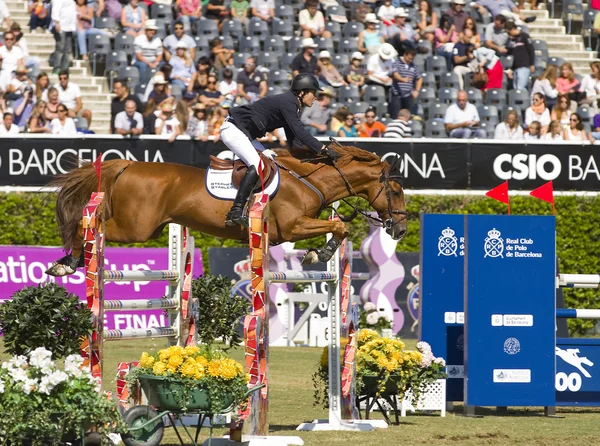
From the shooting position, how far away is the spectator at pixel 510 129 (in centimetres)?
1781

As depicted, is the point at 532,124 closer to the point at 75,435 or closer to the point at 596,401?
the point at 596,401

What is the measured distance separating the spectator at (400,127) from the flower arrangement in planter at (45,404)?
38.7 ft

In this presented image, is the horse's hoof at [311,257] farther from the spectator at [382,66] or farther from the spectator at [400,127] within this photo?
the spectator at [382,66]

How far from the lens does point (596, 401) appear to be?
10.0 metres

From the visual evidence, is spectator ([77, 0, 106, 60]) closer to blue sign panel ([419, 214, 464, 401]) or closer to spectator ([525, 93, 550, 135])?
spectator ([525, 93, 550, 135])

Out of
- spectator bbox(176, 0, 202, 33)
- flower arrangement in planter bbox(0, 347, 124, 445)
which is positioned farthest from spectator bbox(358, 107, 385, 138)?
flower arrangement in planter bbox(0, 347, 124, 445)

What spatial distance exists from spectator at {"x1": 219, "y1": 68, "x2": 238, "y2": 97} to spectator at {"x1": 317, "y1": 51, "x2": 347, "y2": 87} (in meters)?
1.58

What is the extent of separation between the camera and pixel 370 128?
17547mm

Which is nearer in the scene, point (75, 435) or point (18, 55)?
point (75, 435)

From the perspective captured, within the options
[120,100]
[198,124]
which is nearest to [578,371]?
[198,124]

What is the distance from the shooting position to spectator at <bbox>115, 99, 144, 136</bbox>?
16688mm

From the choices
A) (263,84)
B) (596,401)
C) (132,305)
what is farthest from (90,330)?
(263,84)

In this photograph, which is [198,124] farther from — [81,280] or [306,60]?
[81,280]

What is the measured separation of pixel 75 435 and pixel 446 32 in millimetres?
15622
